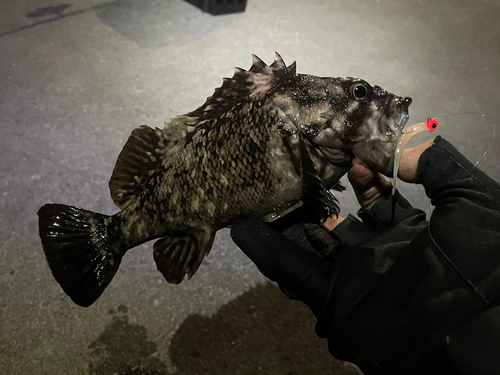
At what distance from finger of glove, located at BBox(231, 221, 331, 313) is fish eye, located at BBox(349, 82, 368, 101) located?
38 cm

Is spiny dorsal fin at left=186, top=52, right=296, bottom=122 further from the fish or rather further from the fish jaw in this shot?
the fish jaw

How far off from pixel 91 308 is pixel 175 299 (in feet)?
0.90

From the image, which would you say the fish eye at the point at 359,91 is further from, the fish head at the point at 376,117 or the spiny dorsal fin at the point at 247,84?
the spiny dorsal fin at the point at 247,84

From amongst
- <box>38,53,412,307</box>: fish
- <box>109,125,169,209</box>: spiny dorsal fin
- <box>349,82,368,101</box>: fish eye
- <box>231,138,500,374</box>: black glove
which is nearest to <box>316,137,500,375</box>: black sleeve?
<box>231,138,500,374</box>: black glove

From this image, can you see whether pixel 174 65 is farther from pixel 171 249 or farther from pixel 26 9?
pixel 171 249

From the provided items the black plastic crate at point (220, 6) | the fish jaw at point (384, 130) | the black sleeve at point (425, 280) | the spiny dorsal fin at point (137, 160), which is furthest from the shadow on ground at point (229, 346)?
the black plastic crate at point (220, 6)

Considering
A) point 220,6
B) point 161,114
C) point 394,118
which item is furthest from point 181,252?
point 220,6

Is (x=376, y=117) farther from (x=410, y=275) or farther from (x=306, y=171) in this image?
(x=410, y=275)

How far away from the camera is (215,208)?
0.99 metres

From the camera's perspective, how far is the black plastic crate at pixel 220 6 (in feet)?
8.79

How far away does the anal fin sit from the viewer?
3.41 feet

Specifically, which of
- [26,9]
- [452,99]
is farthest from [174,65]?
[452,99]

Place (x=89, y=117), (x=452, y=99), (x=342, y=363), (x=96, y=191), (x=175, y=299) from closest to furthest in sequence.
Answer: (x=342, y=363)
(x=175, y=299)
(x=96, y=191)
(x=89, y=117)
(x=452, y=99)

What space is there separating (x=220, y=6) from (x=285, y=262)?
2.17 m
